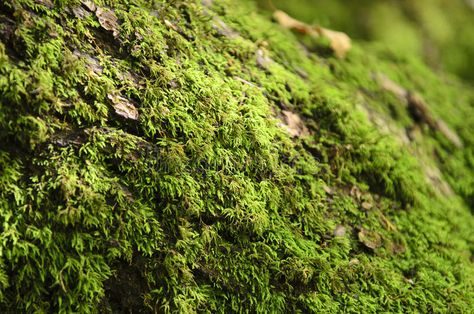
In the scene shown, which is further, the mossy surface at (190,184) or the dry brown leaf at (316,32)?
the dry brown leaf at (316,32)

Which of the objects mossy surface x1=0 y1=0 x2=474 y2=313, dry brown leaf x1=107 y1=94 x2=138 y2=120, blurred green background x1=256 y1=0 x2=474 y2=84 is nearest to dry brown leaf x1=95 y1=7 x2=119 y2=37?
mossy surface x1=0 y1=0 x2=474 y2=313

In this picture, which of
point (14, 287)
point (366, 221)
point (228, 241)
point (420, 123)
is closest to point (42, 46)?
point (14, 287)

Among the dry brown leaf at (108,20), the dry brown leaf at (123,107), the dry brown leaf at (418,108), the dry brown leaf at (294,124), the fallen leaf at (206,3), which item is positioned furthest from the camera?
the dry brown leaf at (418,108)

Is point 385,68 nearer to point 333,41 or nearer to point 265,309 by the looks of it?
point 333,41

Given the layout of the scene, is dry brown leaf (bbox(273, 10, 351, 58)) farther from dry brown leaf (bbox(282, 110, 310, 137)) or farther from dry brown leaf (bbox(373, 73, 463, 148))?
dry brown leaf (bbox(282, 110, 310, 137))

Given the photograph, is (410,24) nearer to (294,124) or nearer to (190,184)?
(294,124)

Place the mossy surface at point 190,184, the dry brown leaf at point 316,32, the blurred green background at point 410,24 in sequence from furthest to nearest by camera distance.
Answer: the blurred green background at point 410,24 < the dry brown leaf at point 316,32 < the mossy surface at point 190,184

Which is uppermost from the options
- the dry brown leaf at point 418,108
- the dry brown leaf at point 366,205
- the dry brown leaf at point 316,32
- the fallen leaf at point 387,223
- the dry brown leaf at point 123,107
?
the dry brown leaf at point 316,32

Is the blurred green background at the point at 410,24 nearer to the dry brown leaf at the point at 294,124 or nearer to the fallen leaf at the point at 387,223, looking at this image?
the dry brown leaf at the point at 294,124

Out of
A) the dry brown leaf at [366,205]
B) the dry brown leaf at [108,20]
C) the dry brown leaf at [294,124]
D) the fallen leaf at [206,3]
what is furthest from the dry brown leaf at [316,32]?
the dry brown leaf at [108,20]
